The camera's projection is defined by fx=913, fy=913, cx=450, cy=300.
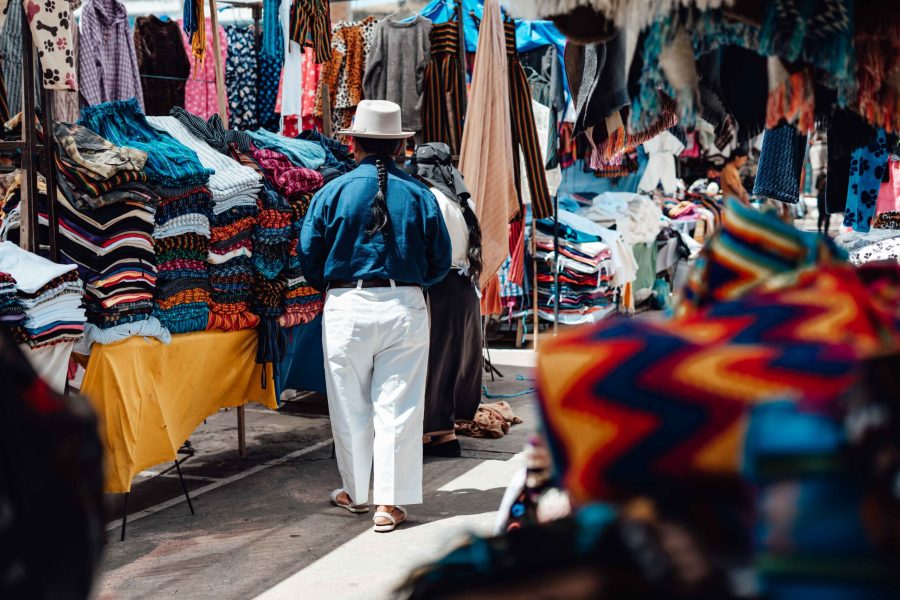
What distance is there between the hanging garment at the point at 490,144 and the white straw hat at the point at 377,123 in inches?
50.9

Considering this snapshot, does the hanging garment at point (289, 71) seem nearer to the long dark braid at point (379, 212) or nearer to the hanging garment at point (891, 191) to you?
the long dark braid at point (379, 212)

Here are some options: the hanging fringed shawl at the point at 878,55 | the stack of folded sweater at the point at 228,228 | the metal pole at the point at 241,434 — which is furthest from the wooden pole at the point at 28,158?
the hanging fringed shawl at the point at 878,55

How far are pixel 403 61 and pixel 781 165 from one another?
4205 millimetres

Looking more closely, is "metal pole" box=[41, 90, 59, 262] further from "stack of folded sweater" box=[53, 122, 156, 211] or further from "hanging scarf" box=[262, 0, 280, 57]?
"hanging scarf" box=[262, 0, 280, 57]

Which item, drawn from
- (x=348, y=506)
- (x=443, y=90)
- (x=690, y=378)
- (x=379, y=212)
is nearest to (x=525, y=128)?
(x=443, y=90)

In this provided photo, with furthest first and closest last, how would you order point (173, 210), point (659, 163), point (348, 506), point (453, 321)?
point (659, 163) < point (453, 321) < point (348, 506) < point (173, 210)

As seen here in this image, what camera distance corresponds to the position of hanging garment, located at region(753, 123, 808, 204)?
151 inches

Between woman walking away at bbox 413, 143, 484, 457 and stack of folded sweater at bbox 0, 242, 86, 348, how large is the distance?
2.18m

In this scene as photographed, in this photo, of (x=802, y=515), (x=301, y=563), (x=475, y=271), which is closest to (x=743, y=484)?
(x=802, y=515)

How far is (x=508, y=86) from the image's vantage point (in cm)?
617

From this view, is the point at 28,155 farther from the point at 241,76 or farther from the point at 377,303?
the point at 241,76

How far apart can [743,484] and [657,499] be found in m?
0.10

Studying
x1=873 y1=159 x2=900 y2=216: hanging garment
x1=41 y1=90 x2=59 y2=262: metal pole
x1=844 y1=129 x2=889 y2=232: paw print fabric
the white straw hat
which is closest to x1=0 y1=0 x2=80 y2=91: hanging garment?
x1=41 y1=90 x2=59 y2=262: metal pole

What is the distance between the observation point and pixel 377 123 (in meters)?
4.56
